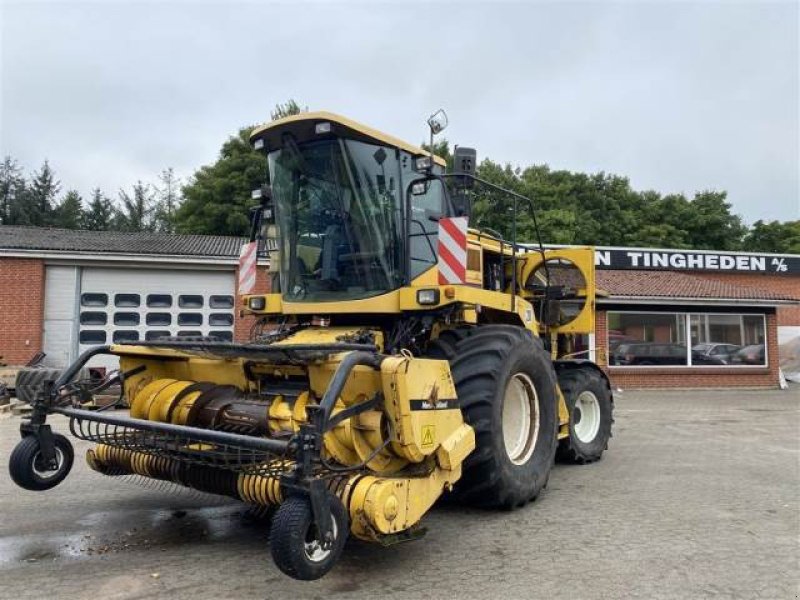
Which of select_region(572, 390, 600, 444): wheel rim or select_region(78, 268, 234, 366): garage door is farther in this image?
select_region(78, 268, 234, 366): garage door

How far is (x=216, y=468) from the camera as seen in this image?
4.40m

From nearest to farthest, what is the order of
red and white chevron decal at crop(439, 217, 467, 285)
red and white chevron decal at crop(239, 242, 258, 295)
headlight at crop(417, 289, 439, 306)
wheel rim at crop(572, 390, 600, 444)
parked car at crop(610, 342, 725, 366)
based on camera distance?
headlight at crop(417, 289, 439, 306) → red and white chevron decal at crop(439, 217, 467, 285) → red and white chevron decal at crop(239, 242, 258, 295) → wheel rim at crop(572, 390, 600, 444) → parked car at crop(610, 342, 725, 366)

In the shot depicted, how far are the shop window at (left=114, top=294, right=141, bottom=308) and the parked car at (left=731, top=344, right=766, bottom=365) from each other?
15.8m

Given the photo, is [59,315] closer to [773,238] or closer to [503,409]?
[503,409]

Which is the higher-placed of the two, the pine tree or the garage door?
the pine tree

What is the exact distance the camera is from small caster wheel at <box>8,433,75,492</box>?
4.64 metres

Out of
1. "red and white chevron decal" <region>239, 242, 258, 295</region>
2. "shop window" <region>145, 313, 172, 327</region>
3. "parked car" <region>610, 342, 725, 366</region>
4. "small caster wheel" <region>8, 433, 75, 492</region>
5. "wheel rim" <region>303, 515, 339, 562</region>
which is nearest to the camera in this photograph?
"wheel rim" <region>303, 515, 339, 562</region>

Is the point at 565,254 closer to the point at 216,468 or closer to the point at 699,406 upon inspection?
the point at 216,468

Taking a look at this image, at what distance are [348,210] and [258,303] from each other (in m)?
1.44

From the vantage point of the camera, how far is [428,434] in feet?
13.6

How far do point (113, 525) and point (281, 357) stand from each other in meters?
2.07

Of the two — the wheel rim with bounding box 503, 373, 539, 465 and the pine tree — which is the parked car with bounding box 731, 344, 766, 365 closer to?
the wheel rim with bounding box 503, 373, 539, 465

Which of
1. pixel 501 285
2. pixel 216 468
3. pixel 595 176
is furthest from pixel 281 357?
pixel 595 176

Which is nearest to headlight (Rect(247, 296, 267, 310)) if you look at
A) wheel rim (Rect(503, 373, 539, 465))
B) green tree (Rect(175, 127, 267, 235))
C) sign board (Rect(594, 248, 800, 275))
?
wheel rim (Rect(503, 373, 539, 465))
